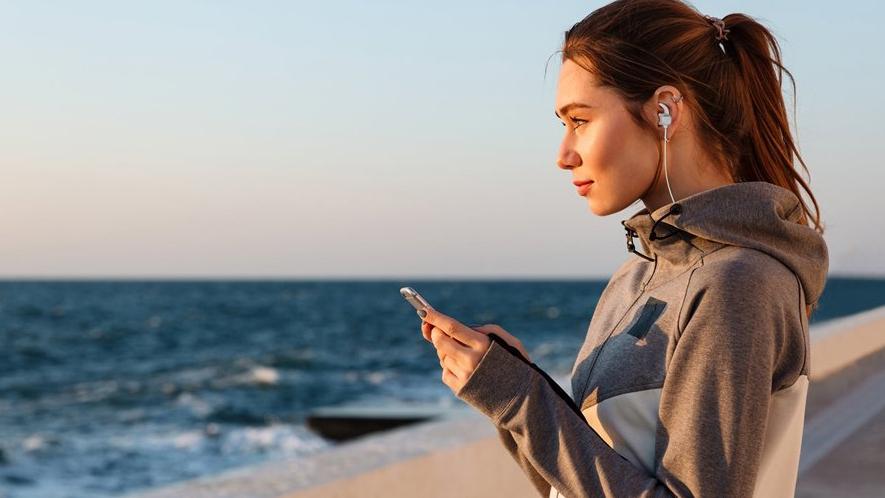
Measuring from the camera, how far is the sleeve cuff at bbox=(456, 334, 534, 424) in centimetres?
130

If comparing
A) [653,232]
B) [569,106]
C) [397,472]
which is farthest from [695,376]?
[397,472]

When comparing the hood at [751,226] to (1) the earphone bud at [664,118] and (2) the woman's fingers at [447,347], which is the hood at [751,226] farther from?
(2) the woman's fingers at [447,347]

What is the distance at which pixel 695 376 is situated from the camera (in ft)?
4.04

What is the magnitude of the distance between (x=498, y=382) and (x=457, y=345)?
0.07 metres

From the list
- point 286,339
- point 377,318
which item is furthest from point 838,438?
point 377,318

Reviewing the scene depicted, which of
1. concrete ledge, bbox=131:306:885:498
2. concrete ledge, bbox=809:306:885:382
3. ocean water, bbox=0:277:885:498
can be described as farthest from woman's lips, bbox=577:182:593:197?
concrete ledge, bbox=809:306:885:382

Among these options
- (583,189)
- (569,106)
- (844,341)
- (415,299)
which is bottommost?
(844,341)

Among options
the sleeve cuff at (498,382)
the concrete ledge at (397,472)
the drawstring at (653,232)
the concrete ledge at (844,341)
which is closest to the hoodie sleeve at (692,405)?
the sleeve cuff at (498,382)

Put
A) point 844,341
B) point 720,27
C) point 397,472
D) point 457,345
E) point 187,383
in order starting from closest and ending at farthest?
1. point 457,345
2. point 720,27
3. point 397,472
4. point 844,341
5. point 187,383

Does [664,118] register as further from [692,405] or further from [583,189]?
[692,405]

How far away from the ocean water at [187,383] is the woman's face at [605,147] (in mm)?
2333

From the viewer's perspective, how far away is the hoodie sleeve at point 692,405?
122cm

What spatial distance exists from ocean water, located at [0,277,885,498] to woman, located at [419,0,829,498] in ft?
7.44

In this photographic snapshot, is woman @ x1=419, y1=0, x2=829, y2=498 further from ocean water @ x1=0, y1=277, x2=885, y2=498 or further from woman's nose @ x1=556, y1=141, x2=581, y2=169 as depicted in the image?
ocean water @ x1=0, y1=277, x2=885, y2=498
